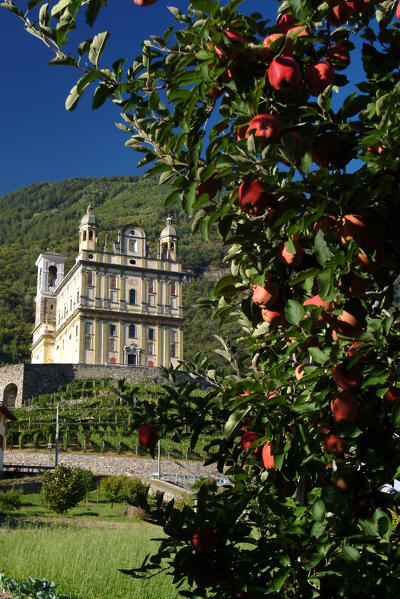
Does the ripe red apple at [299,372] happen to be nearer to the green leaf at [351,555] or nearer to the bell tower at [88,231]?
the green leaf at [351,555]

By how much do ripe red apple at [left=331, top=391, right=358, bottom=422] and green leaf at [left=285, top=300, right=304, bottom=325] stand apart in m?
0.28

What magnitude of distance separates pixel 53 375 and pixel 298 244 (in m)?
49.4

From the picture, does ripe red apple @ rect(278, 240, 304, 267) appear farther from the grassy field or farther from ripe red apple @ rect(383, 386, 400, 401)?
the grassy field

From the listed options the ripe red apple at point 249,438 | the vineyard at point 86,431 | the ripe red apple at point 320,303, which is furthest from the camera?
the vineyard at point 86,431

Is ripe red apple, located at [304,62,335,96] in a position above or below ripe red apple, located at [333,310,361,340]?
above

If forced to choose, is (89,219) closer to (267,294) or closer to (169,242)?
(169,242)

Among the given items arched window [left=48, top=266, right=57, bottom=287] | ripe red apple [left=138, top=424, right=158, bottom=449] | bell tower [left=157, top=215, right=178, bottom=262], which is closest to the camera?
ripe red apple [left=138, top=424, right=158, bottom=449]

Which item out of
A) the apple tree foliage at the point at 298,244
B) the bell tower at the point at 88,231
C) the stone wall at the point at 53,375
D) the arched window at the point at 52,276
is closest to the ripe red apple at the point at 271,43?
the apple tree foliage at the point at 298,244

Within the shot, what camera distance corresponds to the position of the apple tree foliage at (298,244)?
1.99 meters

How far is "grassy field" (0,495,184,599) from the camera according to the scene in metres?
7.68

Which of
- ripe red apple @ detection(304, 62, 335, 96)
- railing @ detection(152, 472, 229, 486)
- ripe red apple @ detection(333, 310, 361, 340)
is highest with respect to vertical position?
ripe red apple @ detection(304, 62, 335, 96)

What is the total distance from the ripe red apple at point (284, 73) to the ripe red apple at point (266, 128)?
0.48 ft

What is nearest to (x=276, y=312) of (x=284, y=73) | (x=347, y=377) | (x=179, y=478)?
(x=347, y=377)

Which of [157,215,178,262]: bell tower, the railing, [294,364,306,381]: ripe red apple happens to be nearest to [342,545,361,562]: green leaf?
[294,364,306,381]: ripe red apple
